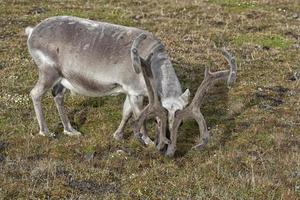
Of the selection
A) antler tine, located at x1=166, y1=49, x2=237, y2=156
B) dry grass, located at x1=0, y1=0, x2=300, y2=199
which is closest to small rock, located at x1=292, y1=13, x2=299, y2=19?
dry grass, located at x1=0, y1=0, x2=300, y2=199

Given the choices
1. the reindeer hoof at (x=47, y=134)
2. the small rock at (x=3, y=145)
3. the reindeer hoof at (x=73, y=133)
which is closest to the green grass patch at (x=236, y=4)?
the reindeer hoof at (x=73, y=133)

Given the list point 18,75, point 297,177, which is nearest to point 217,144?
point 297,177

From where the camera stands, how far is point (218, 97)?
1661 cm

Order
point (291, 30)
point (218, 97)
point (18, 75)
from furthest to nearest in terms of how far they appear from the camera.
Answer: point (291, 30), point (18, 75), point (218, 97)

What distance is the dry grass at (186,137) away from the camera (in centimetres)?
972

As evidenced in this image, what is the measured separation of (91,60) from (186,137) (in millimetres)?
3070

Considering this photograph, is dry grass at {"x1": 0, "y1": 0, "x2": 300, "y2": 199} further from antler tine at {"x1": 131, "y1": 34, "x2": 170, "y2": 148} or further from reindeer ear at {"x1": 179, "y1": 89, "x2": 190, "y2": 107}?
reindeer ear at {"x1": 179, "y1": 89, "x2": 190, "y2": 107}

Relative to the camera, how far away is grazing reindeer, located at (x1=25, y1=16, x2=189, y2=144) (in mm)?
12461

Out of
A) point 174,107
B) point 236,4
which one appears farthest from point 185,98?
point 236,4

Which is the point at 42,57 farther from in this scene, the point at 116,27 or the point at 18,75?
the point at 18,75

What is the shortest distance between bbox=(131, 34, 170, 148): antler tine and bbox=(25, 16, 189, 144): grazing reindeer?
1.31 ft

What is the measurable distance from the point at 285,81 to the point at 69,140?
8771 mm

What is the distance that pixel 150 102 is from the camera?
11.6m

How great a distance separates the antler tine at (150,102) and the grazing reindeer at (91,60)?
1.31ft
